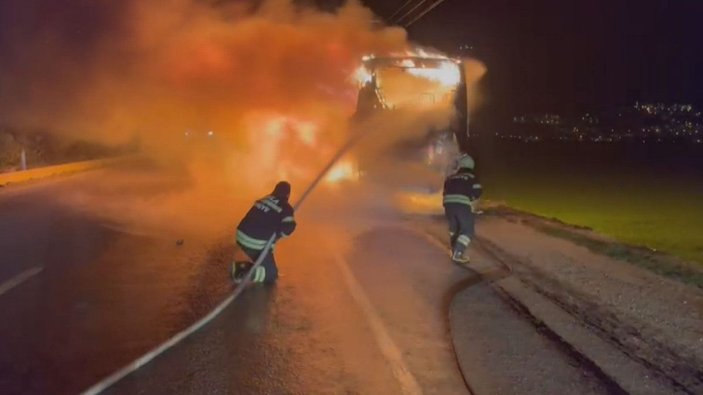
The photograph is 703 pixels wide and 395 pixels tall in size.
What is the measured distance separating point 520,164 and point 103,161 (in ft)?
98.5

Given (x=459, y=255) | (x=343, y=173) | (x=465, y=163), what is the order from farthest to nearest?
1. (x=343, y=173)
2. (x=465, y=163)
3. (x=459, y=255)

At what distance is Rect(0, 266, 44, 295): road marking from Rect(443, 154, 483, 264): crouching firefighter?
18.1ft

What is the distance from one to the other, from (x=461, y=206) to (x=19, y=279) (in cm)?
576

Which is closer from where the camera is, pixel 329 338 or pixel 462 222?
pixel 329 338

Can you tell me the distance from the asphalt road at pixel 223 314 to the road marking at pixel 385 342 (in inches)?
0.4

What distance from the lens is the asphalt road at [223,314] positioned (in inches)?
225

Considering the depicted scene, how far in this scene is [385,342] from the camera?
6609mm

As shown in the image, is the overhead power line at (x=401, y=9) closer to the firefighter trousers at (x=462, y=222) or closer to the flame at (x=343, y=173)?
the flame at (x=343, y=173)

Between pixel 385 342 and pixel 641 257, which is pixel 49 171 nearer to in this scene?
pixel 641 257

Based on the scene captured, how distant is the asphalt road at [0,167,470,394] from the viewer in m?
5.72

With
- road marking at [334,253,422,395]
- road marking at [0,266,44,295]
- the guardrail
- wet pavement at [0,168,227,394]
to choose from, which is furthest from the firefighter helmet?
the guardrail

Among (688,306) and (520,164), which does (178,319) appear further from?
(520,164)

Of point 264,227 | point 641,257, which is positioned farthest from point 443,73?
point 264,227

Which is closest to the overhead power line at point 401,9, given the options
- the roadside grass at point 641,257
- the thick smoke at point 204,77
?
the thick smoke at point 204,77
